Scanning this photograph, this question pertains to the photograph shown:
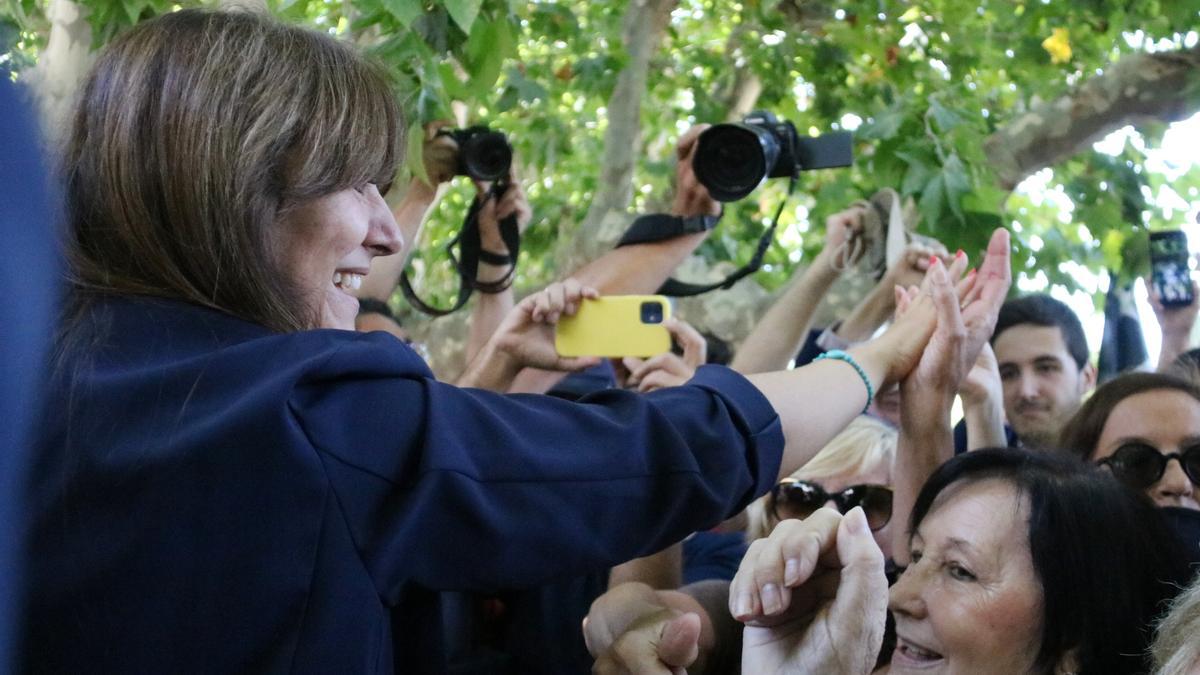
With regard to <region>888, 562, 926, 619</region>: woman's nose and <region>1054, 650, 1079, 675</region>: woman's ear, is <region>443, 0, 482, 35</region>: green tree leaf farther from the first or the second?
<region>1054, 650, 1079, 675</region>: woman's ear

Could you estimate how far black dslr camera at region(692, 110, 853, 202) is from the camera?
3.20 metres

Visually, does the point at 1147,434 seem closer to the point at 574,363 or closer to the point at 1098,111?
the point at 574,363

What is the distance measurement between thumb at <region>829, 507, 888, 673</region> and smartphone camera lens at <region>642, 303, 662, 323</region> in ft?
3.14

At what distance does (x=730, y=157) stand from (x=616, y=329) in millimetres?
738

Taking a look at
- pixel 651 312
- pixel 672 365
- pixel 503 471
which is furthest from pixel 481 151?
pixel 503 471

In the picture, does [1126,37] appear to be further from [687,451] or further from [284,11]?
[687,451]

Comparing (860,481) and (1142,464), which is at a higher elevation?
(1142,464)

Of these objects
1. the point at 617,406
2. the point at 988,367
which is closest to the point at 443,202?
the point at 988,367

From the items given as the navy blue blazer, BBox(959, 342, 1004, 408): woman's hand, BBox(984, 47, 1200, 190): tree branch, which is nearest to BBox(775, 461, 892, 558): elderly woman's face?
BBox(959, 342, 1004, 408): woman's hand

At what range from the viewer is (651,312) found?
264cm

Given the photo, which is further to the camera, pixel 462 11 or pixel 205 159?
pixel 462 11

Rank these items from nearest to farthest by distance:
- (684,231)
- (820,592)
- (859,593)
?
(859,593)
(820,592)
(684,231)

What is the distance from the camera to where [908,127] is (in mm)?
4562

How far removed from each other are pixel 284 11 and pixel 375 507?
1702 mm
